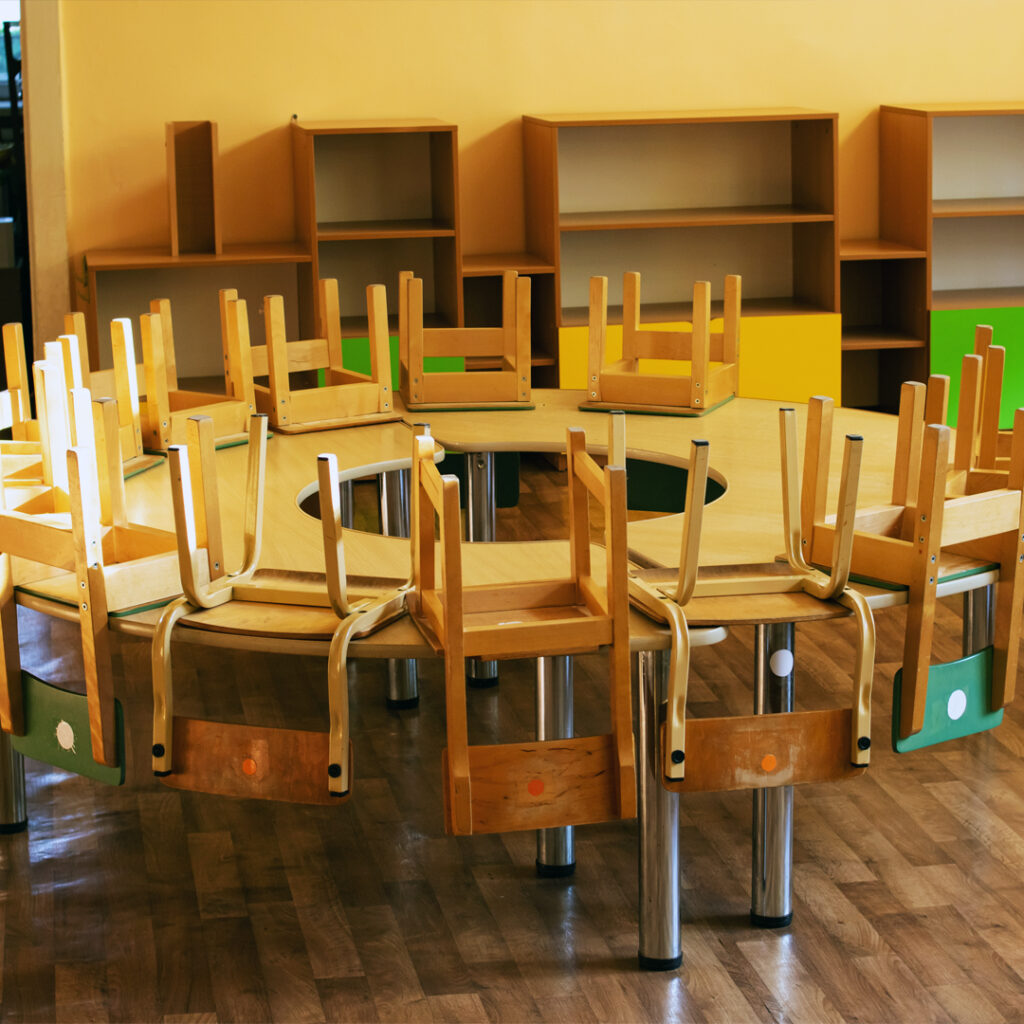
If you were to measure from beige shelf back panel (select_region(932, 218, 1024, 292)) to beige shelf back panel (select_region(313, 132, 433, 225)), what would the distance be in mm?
2307

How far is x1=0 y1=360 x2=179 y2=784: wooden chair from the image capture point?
226cm

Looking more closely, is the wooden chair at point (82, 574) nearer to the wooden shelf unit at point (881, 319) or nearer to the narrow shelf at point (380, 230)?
the narrow shelf at point (380, 230)

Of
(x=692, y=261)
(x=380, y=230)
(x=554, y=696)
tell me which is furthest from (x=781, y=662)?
(x=692, y=261)

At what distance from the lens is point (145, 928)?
272 centimetres

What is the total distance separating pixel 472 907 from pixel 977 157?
15.9 feet

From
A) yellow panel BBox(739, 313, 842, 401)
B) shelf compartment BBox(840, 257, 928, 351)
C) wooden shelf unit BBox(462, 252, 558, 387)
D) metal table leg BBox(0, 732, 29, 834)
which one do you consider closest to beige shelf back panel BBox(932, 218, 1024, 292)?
shelf compartment BBox(840, 257, 928, 351)

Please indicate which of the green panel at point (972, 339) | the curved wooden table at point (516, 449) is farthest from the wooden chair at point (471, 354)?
the green panel at point (972, 339)

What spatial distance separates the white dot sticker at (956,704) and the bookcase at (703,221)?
3.50m

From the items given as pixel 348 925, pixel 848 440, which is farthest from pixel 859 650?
pixel 348 925

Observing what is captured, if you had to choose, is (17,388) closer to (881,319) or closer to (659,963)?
(659,963)

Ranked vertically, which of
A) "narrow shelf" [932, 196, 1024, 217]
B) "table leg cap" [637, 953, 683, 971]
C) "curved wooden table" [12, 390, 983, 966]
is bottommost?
"table leg cap" [637, 953, 683, 971]

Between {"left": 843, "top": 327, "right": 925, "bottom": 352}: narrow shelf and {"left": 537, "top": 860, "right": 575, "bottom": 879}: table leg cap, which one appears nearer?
{"left": 537, "top": 860, "right": 575, "bottom": 879}: table leg cap

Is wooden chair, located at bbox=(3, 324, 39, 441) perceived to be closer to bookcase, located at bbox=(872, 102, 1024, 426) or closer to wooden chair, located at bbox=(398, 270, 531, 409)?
wooden chair, located at bbox=(398, 270, 531, 409)

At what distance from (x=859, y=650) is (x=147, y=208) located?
4.43 meters
